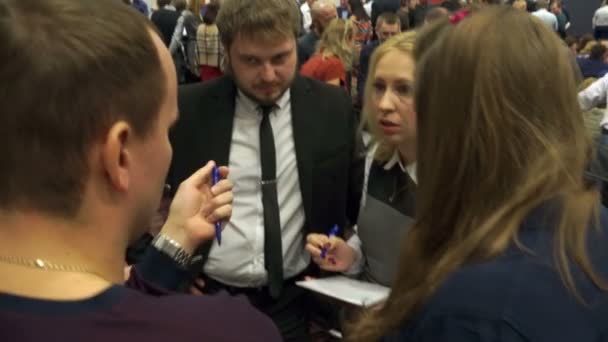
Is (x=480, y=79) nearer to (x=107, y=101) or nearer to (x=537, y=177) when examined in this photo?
(x=537, y=177)

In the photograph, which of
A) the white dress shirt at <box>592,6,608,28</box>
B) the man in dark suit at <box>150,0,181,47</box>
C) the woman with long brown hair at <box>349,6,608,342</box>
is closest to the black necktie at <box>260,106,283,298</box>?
the woman with long brown hair at <box>349,6,608,342</box>

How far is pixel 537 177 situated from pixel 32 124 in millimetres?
692

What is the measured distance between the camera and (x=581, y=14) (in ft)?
41.1

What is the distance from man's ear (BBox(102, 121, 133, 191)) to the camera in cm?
79

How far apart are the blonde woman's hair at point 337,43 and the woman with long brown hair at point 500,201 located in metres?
3.98

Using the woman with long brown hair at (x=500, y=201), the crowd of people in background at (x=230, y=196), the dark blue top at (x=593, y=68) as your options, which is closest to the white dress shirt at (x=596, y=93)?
the dark blue top at (x=593, y=68)

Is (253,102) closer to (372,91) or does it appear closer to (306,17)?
(372,91)

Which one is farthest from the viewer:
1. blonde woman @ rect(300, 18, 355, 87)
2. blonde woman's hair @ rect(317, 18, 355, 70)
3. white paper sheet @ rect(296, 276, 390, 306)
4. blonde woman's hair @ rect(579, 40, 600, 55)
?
blonde woman's hair @ rect(579, 40, 600, 55)

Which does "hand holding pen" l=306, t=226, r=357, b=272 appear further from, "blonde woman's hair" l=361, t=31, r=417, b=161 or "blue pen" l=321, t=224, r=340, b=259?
"blonde woman's hair" l=361, t=31, r=417, b=161

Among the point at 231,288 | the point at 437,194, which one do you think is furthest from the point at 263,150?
the point at 437,194

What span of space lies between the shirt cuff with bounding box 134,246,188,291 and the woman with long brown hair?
40 centimetres

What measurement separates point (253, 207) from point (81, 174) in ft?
3.67

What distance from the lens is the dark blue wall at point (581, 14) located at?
1240 cm

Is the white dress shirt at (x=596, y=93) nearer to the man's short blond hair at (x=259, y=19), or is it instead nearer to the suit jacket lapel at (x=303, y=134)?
the suit jacket lapel at (x=303, y=134)
